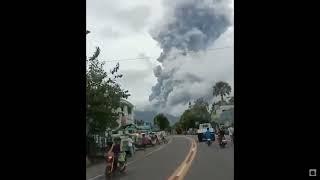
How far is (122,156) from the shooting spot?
8.21m

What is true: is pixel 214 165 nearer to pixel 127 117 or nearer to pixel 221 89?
pixel 221 89

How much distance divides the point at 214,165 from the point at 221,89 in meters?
1.04

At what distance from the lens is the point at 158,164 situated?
784cm

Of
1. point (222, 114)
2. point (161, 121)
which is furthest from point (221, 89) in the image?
point (161, 121)

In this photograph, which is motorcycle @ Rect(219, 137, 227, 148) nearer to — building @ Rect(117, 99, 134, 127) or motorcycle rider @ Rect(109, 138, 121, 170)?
building @ Rect(117, 99, 134, 127)

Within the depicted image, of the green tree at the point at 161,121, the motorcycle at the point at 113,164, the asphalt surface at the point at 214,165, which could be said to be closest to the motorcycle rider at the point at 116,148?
the motorcycle at the point at 113,164

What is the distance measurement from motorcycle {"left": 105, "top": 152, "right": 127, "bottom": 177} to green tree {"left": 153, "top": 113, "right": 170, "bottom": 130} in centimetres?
72

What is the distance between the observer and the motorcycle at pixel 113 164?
7.92m

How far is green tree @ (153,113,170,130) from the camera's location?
25.0 feet

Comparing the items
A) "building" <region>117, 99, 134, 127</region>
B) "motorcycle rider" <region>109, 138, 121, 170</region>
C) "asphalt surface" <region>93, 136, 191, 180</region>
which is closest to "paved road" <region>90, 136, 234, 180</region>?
"asphalt surface" <region>93, 136, 191, 180</region>

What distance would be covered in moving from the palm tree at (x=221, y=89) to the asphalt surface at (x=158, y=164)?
1.23 meters
